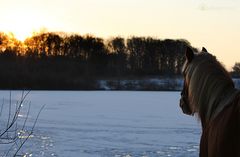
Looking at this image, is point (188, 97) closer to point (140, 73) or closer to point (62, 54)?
point (140, 73)

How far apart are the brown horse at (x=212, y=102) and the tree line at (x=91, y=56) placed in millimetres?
46220

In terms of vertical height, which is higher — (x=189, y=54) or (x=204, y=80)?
(x=189, y=54)

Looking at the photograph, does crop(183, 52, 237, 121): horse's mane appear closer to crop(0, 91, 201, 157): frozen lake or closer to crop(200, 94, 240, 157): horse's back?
crop(200, 94, 240, 157): horse's back

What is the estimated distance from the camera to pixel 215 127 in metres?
2.61

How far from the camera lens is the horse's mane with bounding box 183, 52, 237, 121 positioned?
2806 mm

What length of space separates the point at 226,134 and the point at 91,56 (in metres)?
67.6

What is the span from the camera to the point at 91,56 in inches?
2744

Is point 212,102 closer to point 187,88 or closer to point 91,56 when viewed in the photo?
point 187,88

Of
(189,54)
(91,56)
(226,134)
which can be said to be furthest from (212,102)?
(91,56)

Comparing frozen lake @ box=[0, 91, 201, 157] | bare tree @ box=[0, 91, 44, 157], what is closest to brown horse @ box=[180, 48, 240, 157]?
bare tree @ box=[0, 91, 44, 157]

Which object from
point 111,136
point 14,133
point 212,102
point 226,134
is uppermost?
point 212,102

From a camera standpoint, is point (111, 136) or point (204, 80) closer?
point (204, 80)

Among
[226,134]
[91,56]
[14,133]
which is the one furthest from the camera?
[91,56]

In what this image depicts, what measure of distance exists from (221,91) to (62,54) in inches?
2745
